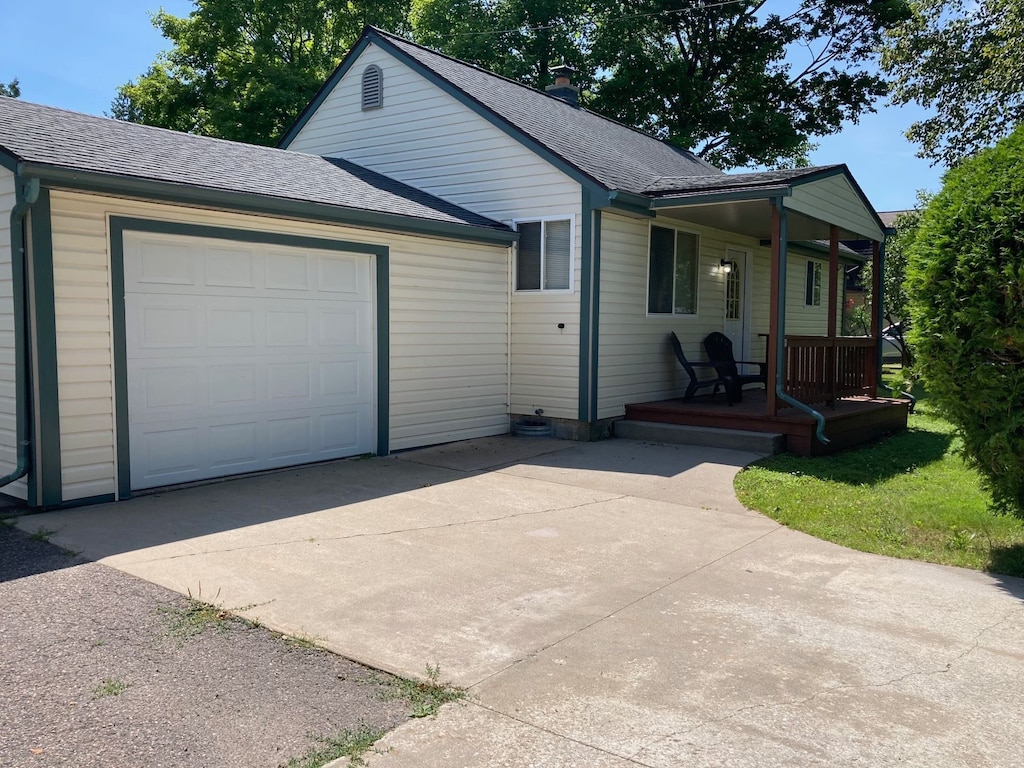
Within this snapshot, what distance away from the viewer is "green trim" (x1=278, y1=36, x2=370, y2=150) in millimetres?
12031

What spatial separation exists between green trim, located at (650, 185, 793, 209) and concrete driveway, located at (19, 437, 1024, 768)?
3.53 meters

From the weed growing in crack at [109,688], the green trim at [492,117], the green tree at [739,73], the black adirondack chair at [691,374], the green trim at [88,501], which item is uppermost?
the green tree at [739,73]

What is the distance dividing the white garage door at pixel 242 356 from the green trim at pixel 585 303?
8.46 feet

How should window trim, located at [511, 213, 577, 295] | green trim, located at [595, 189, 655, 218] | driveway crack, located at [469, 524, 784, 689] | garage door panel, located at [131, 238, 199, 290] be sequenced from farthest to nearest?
1. window trim, located at [511, 213, 577, 295]
2. green trim, located at [595, 189, 655, 218]
3. garage door panel, located at [131, 238, 199, 290]
4. driveway crack, located at [469, 524, 784, 689]

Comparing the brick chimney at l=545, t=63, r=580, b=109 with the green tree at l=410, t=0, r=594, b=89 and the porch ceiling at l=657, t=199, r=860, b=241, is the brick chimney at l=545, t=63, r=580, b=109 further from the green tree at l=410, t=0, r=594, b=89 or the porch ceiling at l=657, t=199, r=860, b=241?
the green tree at l=410, t=0, r=594, b=89

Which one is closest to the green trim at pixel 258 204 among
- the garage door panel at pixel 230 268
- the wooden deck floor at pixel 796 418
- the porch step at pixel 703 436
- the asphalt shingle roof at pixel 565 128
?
the garage door panel at pixel 230 268

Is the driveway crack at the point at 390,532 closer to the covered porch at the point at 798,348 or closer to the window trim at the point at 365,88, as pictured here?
the covered porch at the point at 798,348


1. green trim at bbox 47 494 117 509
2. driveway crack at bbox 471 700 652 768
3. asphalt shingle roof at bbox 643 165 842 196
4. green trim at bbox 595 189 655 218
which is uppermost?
asphalt shingle roof at bbox 643 165 842 196

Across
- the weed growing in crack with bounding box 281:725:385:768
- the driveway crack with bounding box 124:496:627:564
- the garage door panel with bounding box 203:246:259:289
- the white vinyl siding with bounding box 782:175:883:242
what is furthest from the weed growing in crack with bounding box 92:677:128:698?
the white vinyl siding with bounding box 782:175:883:242

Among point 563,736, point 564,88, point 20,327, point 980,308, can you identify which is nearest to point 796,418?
point 980,308

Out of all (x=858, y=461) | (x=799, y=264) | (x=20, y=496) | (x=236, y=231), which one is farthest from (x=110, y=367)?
(x=799, y=264)

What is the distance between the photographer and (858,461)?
888cm

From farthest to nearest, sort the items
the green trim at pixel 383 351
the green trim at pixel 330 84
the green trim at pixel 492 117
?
the green trim at pixel 330 84
the green trim at pixel 492 117
the green trim at pixel 383 351

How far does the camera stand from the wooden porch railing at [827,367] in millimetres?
9609
